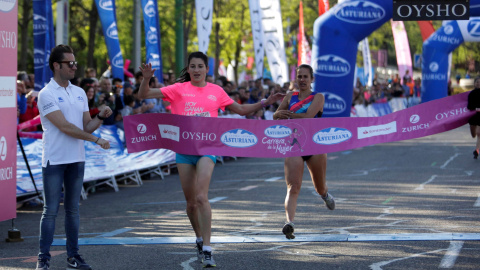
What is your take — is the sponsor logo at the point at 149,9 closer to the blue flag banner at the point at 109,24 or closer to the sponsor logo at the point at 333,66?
the blue flag banner at the point at 109,24

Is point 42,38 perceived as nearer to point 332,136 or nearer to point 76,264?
point 332,136

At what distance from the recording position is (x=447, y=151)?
22.1 metres

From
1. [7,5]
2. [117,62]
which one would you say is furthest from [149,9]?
[7,5]

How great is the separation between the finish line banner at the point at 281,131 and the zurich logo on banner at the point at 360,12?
812 centimetres

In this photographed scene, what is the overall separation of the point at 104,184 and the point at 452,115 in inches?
338

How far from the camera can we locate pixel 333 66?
18.4 meters

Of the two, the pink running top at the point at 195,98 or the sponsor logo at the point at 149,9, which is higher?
the sponsor logo at the point at 149,9

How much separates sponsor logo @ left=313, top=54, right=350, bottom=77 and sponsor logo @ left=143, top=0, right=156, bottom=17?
5.64 meters

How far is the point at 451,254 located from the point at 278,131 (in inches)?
A: 85.0

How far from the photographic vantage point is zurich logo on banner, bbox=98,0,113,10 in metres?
20.3

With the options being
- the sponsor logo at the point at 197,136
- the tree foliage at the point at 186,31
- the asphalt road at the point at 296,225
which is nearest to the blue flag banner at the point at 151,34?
the asphalt road at the point at 296,225

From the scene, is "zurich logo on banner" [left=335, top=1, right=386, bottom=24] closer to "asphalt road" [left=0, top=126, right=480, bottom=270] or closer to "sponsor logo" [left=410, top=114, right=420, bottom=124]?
"asphalt road" [left=0, top=126, right=480, bottom=270]

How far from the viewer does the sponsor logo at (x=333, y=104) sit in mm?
18562

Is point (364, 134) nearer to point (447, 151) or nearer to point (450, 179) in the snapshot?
point (450, 179)
